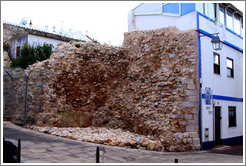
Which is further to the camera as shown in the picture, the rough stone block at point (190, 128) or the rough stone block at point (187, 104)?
the rough stone block at point (187, 104)

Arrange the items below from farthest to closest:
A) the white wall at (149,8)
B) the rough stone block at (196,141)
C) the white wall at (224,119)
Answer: the white wall at (149,8)
the white wall at (224,119)
the rough stone block at (196,141)

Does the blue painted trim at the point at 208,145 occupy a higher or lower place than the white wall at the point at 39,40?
lower

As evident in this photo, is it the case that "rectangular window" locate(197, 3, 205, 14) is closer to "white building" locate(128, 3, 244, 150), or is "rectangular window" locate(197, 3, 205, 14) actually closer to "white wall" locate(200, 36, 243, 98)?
"white building" locate(128, 3, 244, 150)

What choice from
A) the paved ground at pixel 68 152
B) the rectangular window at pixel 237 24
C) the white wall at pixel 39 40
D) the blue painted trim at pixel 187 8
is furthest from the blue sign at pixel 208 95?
Result: the white wall at pixel 39 40

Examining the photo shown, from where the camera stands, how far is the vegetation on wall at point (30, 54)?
48.0ft

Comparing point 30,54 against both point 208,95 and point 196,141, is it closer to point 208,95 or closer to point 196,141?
point 208,95

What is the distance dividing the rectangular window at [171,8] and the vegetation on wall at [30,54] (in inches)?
301

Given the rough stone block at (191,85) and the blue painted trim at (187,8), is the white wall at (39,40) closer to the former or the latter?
the blue painted trim at (187,8)

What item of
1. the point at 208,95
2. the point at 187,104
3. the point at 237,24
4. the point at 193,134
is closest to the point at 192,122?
the point at 193,134

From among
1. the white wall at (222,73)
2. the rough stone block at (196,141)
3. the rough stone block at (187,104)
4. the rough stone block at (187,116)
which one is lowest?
the rough stone block at (196,141)

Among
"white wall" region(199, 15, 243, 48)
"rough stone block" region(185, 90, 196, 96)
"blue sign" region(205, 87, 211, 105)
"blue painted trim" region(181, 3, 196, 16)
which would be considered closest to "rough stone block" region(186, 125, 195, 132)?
"rough stone block" region(185, 90, 196, 96)

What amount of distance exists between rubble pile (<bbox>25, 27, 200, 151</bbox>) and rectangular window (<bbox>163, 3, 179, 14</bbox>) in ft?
3.45

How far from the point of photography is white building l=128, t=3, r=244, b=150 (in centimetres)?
1102

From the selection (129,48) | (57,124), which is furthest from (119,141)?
(129,48)
